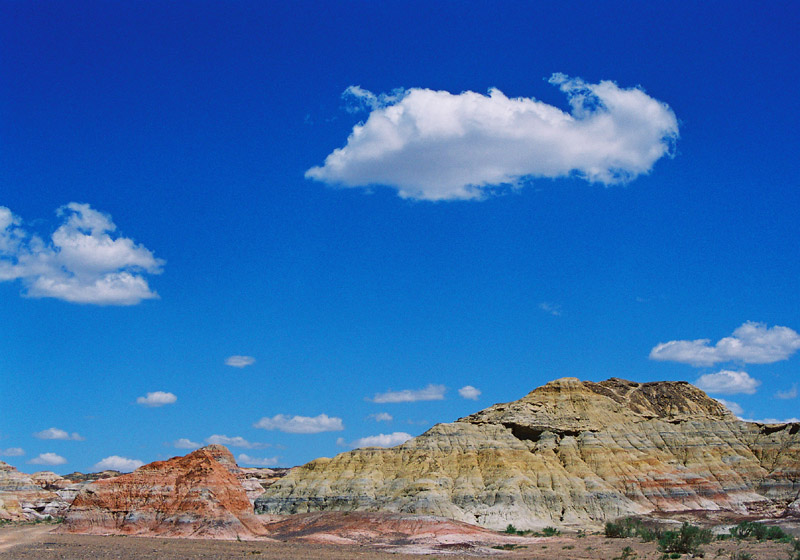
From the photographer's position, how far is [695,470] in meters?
97.9

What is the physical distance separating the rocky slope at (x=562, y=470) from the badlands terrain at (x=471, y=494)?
0.70 feet

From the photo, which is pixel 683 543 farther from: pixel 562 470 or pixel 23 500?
pixel 23 500

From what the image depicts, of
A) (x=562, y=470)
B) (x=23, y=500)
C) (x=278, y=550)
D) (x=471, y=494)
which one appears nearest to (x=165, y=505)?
(x=278, y=550)

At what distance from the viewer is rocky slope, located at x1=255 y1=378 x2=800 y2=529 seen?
285 feet

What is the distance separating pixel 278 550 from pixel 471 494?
3644cm

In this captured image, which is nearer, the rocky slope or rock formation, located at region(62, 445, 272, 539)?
rock formation, located at region(62, 445, 272, 539)

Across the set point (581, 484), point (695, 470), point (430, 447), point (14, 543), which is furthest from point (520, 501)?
point (14, 543)

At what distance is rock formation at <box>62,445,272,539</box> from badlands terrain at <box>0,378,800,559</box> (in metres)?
0.13

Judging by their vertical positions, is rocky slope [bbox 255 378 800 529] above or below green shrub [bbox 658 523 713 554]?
above

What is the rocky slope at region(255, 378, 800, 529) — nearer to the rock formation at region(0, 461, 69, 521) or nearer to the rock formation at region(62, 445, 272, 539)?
the rock formation at region(62, 445, 272, 539)

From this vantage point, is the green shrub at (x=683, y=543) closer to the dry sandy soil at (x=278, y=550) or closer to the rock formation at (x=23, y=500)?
the dry sandy soil at (x=278, y=550)

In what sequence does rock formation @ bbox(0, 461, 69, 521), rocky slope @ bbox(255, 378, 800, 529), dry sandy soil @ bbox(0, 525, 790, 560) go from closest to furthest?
dry sandy soil @ bbox(0, 525, 790, 560), rocky slope @ bbox(255, 378, 800, 529), rock formation @ bbox(0, 461, 69, 521)

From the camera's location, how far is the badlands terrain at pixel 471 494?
205ft

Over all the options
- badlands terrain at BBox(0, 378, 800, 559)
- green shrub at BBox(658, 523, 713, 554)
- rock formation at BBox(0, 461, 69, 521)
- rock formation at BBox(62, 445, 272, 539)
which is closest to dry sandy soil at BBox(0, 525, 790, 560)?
badlands terrain at BBox(0, 378, 800, 559)
